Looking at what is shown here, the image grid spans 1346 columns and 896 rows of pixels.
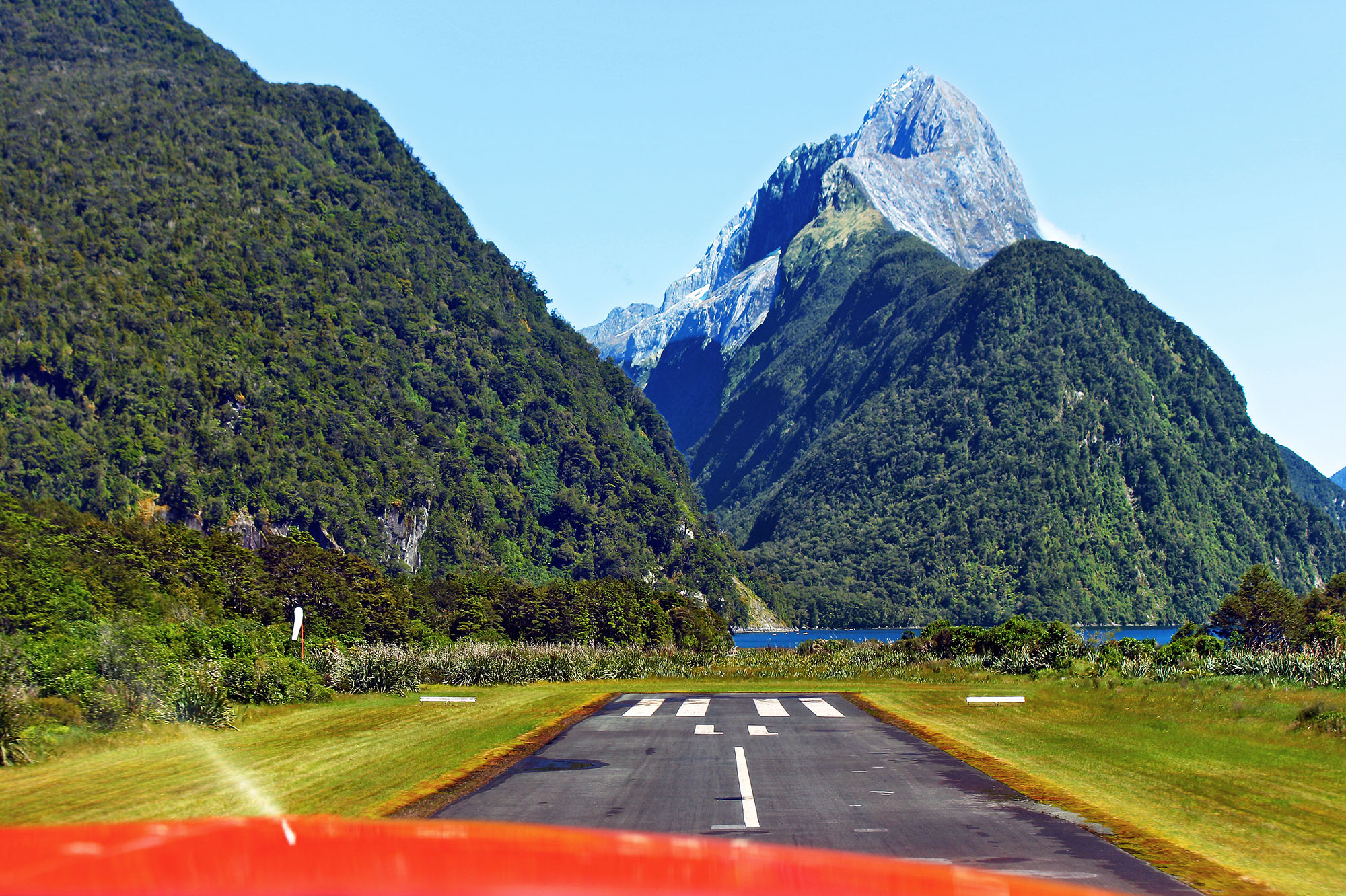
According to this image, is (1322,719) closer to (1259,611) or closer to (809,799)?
(809,799)

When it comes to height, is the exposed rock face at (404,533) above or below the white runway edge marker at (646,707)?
above

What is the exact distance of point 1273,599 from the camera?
316 ft

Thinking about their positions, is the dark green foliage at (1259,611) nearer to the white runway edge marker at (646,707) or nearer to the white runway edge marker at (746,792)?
the white runway edge marker at (646,707)

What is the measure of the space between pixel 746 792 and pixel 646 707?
1537cm

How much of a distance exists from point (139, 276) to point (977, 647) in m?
155

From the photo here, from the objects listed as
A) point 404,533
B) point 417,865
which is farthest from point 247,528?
point 417,865

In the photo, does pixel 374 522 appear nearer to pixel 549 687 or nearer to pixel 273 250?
pixel 273 250

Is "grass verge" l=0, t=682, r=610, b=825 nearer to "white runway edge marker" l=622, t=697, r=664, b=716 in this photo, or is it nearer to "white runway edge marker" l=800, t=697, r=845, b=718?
"white runway edge marker" l=622, t=697, r=664, b=716

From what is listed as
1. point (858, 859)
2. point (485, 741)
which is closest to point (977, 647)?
point (485, 741)

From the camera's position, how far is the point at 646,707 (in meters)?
29.1

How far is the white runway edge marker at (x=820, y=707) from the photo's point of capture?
26.8 m

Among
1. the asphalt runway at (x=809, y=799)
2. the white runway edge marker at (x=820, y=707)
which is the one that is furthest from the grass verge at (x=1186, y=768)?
the white runway edge marker at (x=820, y=707)

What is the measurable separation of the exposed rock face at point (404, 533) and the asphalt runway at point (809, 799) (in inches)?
5952

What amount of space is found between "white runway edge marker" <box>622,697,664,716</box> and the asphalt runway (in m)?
4.37
